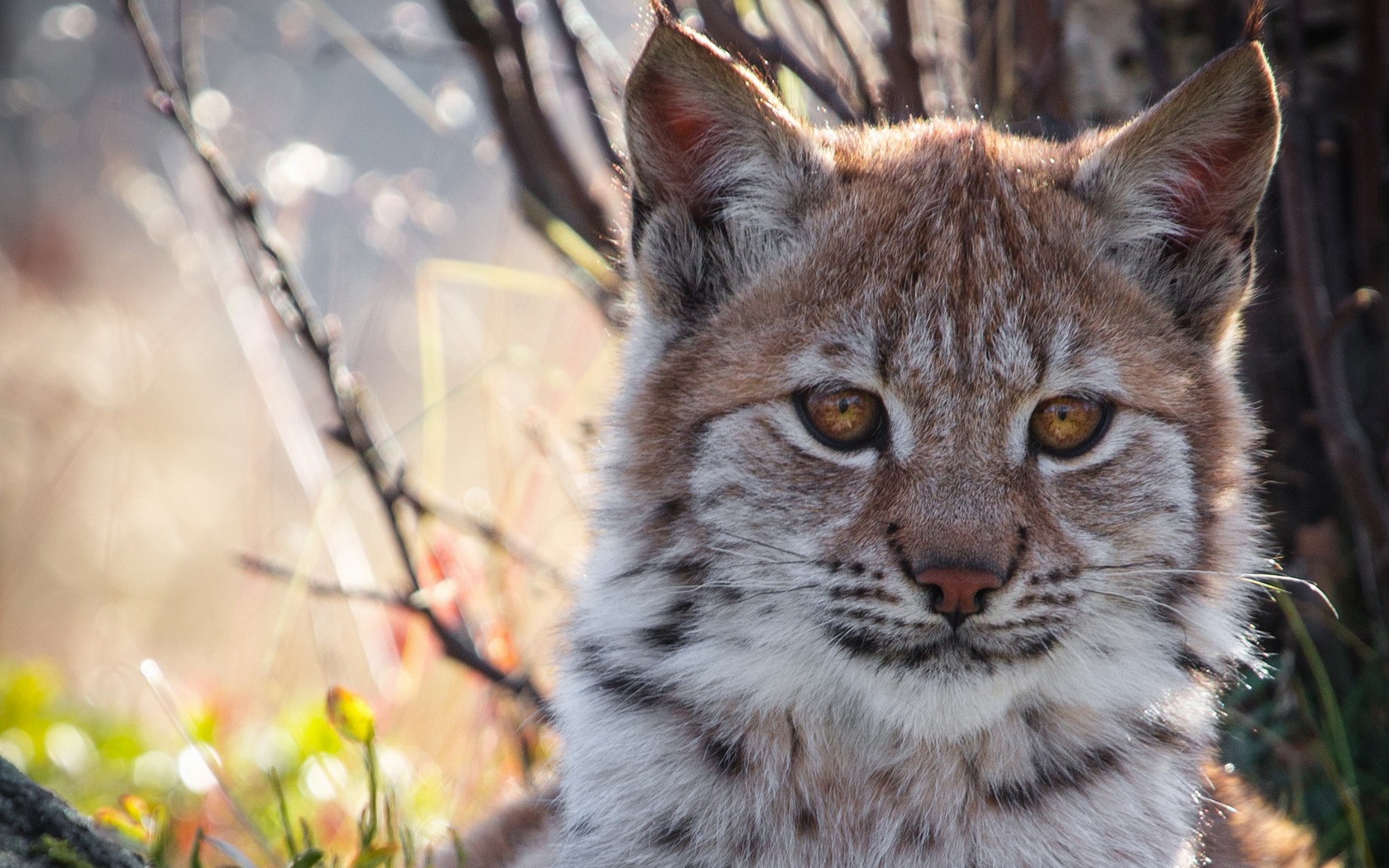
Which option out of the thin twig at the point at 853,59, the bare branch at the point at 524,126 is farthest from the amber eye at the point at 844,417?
the bare branch at the point at 524,126

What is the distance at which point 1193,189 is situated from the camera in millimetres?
2758

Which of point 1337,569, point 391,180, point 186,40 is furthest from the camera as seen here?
point 391,180

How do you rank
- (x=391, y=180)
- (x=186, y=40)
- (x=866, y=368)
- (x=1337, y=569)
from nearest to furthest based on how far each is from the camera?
(x=866, y=368), (x=186, y=40), (x=1337, y=569), (x=391, y=180)

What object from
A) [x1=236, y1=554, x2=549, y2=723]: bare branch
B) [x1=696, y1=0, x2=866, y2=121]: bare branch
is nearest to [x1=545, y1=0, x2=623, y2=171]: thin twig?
[x1=696, y1=0, x2=866, y2=121]: bare branch

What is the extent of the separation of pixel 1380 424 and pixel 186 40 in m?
3.81

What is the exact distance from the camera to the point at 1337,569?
4.03 meters

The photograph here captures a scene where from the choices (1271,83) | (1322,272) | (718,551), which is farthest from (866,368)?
(1322,272)

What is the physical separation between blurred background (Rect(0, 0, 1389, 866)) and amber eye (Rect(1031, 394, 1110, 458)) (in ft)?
3.50

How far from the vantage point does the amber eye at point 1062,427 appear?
8.25ft

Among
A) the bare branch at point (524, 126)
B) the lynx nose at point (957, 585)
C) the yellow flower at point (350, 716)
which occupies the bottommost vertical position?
the yellow flower at point (350, 716)

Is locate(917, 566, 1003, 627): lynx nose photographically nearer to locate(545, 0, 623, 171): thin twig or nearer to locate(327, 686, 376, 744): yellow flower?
locate(327, 686, 376, 744): yellow flower

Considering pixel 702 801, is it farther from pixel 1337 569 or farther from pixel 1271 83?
pixel 1337 569

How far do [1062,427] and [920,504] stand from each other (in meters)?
0.38

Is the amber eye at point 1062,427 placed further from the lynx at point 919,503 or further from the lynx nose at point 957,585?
the lynx nose at point 957,585
